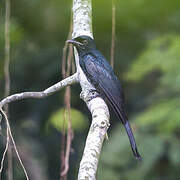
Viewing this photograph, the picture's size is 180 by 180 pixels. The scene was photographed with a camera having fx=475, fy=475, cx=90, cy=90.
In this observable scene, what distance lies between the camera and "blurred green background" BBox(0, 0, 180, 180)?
628 centimetres

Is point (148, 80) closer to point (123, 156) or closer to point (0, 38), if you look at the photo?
point (123, 156)

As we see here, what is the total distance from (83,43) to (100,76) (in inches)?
12.6

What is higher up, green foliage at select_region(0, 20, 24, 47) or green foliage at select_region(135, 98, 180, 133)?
green foliage at select_region(0, 20, 24, 47)

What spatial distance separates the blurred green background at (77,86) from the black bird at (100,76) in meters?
2.09

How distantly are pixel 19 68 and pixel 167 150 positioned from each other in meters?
2.88

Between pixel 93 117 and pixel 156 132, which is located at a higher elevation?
pixel 93 117

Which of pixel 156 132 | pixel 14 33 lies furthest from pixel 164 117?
pixel 14 33

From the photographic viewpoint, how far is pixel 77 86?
763 cm

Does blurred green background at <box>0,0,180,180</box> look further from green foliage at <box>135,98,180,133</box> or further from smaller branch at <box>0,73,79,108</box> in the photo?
smaller branch at <box>0,73,79,108</box>

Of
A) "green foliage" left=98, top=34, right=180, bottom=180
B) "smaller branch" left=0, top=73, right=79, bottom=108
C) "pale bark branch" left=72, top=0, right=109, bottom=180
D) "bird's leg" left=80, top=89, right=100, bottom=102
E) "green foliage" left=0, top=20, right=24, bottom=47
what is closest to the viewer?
"pale bark branch" left=72, top=0, right=109, bottom=180

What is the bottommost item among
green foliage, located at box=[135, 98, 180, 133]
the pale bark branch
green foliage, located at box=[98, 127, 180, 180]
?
green foliage, located at box=[98, 127, 180, 180]

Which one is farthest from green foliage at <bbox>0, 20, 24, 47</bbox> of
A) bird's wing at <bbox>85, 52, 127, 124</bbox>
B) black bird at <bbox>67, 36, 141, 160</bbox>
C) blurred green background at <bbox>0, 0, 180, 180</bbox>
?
bird's wing at <bbox>85, 52, 127, 124</bbox>

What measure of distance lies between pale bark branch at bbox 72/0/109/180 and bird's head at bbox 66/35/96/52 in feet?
0.24

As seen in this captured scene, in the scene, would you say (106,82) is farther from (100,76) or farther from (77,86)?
(77,86)
